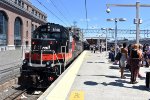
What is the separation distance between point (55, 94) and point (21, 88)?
9023 millimetres

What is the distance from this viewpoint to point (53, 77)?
56.9 feet

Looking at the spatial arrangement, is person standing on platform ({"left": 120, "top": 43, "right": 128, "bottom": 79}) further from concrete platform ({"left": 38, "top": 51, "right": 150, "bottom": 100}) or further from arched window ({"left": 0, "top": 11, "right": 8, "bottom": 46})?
arched window ({"left": 0, "top": 11, "right": 8, "bottom": 46})

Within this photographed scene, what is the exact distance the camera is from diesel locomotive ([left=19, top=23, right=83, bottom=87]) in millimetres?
17406

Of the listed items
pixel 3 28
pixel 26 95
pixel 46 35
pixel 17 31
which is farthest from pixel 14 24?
pixel 26 95

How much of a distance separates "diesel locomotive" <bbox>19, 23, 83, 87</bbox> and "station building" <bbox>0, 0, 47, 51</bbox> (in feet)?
108

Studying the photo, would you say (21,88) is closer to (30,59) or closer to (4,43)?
(30,59)

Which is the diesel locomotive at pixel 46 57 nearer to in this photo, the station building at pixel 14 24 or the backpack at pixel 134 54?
the backpack at pixel 134 54

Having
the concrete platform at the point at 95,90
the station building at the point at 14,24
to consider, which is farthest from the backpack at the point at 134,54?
the station building at the point at 14,24

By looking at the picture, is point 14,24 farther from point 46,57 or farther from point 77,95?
point 77,95

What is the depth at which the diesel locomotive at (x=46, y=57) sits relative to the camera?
1741 centimetres

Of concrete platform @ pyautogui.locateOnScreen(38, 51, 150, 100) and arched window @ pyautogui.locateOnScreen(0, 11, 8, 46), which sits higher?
arched window @ pyautogui.locateOnScreen(0, 11, 8, 46)

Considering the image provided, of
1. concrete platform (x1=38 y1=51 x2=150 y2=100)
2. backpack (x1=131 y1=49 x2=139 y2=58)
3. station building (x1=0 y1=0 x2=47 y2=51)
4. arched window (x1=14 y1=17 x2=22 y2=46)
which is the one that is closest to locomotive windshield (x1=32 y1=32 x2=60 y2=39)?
concrete platform (x1=38 y1=51 x2=150 y2=100)

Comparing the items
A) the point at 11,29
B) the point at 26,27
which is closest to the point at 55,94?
the point at 11,29

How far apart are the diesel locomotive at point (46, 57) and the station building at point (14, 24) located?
3294 cm
